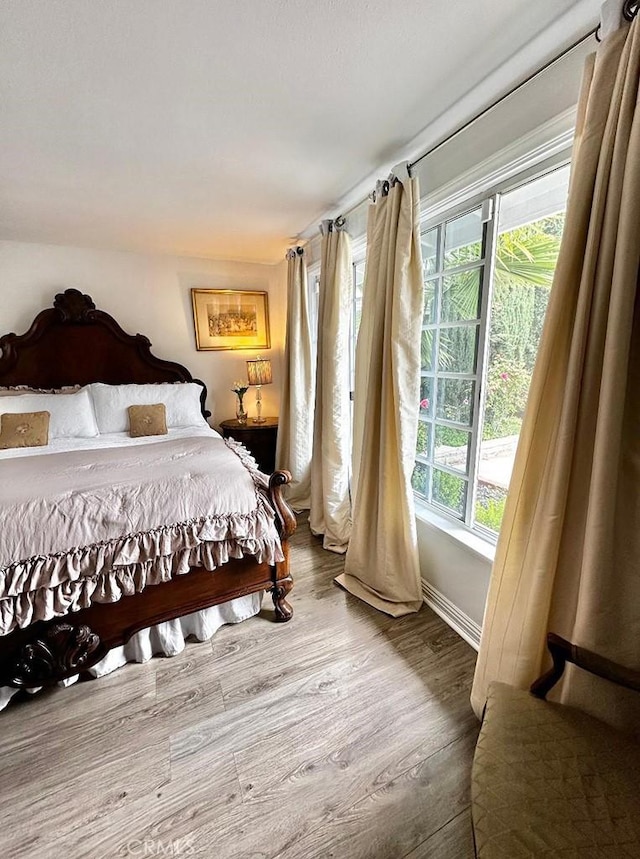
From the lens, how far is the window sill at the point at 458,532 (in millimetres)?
1646

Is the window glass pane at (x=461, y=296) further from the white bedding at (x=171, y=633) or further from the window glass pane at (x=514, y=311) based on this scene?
the white bedding at (x=171, y=633)

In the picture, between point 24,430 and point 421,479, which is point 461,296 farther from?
point 24,430

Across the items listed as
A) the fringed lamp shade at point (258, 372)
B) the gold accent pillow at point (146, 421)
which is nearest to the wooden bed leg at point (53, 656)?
the gold accent pillow at point (146, 421)

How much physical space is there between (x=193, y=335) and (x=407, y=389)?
8.53ft

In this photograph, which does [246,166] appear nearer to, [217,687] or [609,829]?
[217,687]

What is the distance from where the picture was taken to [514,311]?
154cm

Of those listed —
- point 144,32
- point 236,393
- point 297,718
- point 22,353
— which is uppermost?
point 144,32

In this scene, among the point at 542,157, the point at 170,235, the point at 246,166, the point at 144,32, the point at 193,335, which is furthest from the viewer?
the point at 193,335

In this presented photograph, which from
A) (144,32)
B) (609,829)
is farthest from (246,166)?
(609,829)

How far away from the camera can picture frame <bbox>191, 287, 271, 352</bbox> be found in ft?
11.8

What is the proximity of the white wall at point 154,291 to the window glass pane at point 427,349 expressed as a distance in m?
2.18

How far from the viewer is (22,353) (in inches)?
117

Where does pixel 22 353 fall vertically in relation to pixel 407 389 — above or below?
above

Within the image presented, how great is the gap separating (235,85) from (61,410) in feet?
7.83
